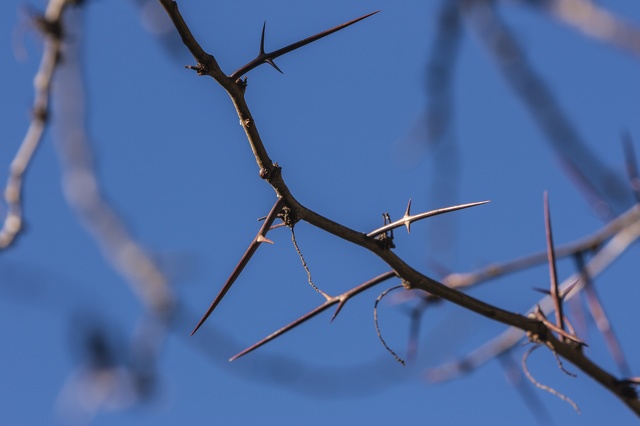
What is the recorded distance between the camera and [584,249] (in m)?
2.40

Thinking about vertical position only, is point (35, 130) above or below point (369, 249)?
above

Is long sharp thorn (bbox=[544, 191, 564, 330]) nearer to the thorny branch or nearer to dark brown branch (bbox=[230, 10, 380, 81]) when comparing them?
the thorny branch

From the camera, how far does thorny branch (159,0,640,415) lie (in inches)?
48.4

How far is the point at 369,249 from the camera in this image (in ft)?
4.54

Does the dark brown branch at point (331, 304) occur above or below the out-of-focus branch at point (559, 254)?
below

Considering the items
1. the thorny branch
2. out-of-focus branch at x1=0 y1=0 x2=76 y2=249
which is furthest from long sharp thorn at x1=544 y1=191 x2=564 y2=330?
out-of-focus branch at x1=0 y1=0 x2=76 y2=249

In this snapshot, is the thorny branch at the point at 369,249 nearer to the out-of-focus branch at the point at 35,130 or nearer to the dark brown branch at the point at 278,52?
the dark brown branch at the point at 278,52

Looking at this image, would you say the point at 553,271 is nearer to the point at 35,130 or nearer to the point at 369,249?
the point at 369,249

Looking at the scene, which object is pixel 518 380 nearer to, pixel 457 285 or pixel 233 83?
pixel 457 285

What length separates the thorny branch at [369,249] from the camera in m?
1.23

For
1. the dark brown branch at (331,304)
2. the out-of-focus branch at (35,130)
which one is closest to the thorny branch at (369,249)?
the dark brown branch at (331,304)

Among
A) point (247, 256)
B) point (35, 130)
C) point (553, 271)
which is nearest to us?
point (247, 256)

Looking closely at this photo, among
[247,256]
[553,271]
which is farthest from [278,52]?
[553,271]

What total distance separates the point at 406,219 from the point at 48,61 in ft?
5.35
